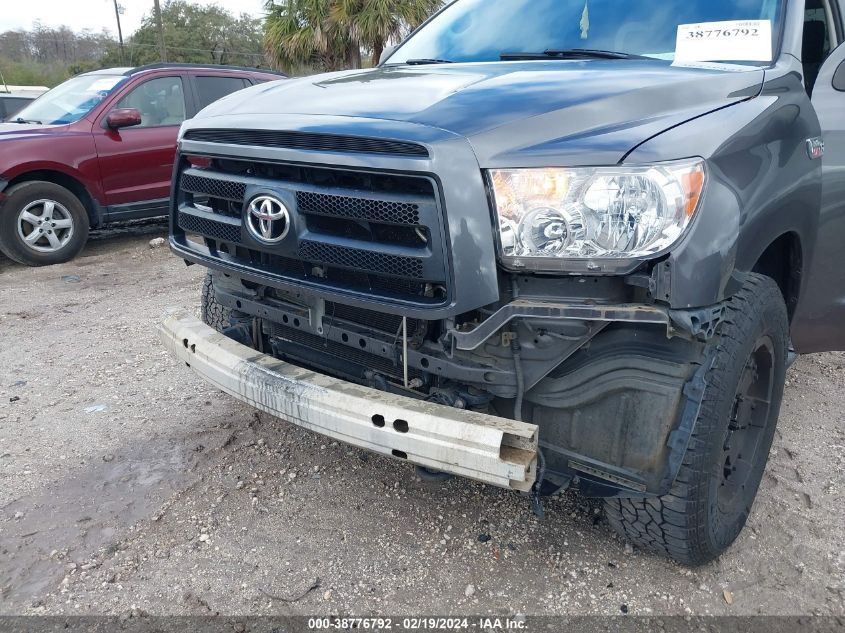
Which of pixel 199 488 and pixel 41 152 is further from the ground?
pixel 41 152

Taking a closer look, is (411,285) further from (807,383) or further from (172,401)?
(807,383)

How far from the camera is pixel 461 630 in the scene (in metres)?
2.13

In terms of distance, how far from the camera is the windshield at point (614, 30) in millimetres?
2611

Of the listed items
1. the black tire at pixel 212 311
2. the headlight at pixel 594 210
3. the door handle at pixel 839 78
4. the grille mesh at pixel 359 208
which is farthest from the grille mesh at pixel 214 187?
the door handle at pixel 839 78

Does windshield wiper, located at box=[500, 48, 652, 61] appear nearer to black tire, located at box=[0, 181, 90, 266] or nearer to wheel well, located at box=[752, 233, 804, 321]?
wheel well, located at box=[752, 233, 804, 321]

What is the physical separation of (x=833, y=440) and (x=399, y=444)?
2396 millimetres

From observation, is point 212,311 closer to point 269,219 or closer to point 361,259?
point 269,219

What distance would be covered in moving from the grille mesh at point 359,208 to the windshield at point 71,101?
5.72 meters

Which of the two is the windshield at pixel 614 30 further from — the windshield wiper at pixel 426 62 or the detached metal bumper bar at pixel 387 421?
the detached metal bumper bar at pixel 387 421

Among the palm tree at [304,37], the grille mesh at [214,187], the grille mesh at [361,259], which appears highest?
the palm tree at [304,37]

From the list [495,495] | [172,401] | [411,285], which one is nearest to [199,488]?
[172,401]

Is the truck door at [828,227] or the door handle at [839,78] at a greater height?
the door handle at [839,78]

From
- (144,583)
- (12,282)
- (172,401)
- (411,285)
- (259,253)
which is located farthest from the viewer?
(12,282)

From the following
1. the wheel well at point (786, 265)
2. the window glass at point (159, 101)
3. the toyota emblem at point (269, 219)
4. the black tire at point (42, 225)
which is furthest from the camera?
the window glass at point (159, 101)
